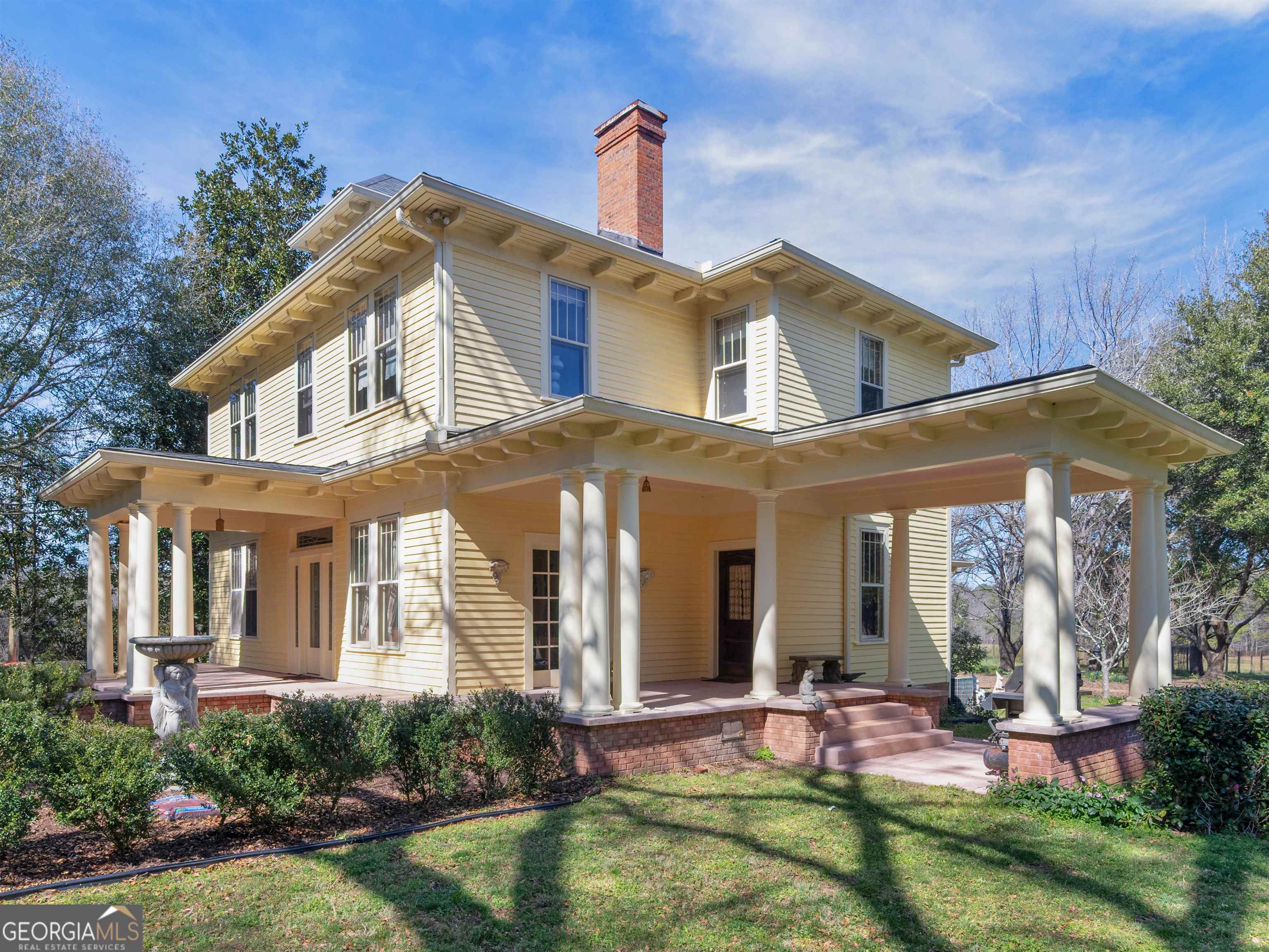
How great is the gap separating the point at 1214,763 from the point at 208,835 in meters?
7.93

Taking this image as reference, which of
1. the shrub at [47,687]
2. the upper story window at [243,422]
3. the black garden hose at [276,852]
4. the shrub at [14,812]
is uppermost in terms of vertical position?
the upper story window at [243,422]

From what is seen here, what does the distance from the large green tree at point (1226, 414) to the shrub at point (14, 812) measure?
895 inches

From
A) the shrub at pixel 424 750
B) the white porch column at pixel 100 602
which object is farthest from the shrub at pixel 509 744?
the white porch column at pixel 100 602

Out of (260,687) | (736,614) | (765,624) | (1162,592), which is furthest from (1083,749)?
(260,687)

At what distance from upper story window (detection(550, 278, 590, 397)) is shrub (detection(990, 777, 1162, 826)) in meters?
6.92

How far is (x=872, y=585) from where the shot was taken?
1407 cm

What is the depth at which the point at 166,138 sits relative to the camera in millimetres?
22062

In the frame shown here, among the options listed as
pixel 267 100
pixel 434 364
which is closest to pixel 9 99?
pixel 267 100

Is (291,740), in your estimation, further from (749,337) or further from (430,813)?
(749,337)

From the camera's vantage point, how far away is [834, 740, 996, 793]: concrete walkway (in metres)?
8.57

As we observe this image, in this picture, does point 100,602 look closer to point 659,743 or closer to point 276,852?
point 276,852
